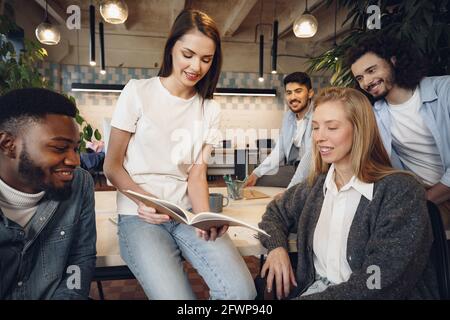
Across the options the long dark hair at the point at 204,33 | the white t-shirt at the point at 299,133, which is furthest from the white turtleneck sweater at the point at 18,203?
the white t-shirt at the point at 299,133

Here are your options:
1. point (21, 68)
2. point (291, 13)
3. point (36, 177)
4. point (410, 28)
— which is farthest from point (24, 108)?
point (291, 13)

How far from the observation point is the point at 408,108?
1.17 m

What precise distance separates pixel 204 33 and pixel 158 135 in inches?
13.7

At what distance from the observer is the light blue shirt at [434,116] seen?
1.12 m

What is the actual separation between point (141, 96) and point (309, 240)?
71 cm

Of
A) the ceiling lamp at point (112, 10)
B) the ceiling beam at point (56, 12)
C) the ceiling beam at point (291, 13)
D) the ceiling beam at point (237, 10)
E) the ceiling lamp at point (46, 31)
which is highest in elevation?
the ceiling beam at point (291, 13)

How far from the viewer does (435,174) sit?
1.16m

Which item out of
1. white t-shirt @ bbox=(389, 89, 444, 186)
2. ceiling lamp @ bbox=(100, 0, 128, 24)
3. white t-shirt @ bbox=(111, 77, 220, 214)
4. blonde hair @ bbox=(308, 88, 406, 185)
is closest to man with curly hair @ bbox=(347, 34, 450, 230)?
white t-shirt @ bbox=(389, 89, 444, 186)

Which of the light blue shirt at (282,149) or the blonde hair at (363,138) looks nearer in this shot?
the blonde hair at (363,138)

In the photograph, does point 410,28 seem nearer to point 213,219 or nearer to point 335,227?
point 335,227

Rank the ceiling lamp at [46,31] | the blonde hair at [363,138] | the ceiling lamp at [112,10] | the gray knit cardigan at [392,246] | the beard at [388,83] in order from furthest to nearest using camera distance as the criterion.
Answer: the ceiling lamp at [112,10] < the beard at [388,83] < the ceiling lamp at [46,31] < the blonde hair at [363,138] < the gray knit cardigan at [392,246]

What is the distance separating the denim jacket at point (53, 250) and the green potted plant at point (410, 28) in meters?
1.21

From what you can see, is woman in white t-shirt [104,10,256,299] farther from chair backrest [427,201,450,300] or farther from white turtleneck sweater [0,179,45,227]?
chair backrest [427,201,450,300]

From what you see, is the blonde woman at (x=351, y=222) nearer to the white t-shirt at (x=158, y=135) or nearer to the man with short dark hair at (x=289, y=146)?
the white t-shirt at (x=158, y=135)
